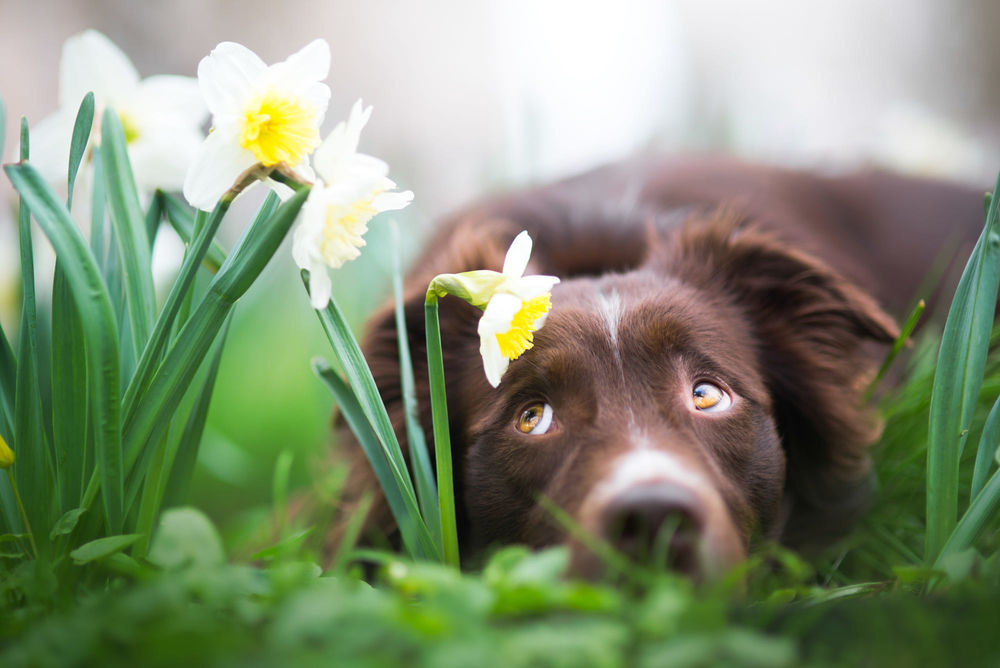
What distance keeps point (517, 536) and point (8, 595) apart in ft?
3.20

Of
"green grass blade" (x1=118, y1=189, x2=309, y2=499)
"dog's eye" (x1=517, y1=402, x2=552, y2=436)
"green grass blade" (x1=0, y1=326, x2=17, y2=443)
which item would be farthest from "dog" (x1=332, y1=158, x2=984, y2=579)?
"green grass blade" (x1=0, y1=326, x2=17, y2=443)

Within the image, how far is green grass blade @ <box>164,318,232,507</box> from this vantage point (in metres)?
1.65

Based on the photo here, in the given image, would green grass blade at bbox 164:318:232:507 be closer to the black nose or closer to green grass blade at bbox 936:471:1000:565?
the black nose

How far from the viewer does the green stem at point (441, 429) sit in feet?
4.72

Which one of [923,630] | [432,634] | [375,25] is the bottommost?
[923,630]

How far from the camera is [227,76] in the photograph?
1.33 metres

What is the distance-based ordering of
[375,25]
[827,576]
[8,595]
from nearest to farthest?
[8,595] < [827,576] < [375,25]

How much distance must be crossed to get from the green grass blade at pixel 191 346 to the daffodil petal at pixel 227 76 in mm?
197

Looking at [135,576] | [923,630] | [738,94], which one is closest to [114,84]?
[135,576]

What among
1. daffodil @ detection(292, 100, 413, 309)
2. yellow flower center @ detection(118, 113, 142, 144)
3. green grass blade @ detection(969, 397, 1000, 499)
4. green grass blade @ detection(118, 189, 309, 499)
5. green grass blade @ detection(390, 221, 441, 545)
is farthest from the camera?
yellow flower center @ detection(118, 113, 142, 144)

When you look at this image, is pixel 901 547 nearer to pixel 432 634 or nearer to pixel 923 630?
pixel 923 630

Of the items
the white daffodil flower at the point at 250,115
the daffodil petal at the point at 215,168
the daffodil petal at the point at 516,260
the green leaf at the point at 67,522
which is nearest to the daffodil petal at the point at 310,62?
the white daffodil flower at the point at 250,115

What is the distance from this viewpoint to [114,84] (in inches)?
68.0

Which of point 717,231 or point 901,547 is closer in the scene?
point 901,547
